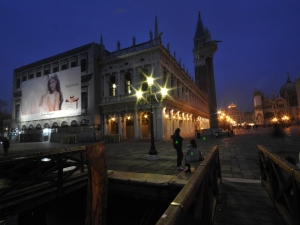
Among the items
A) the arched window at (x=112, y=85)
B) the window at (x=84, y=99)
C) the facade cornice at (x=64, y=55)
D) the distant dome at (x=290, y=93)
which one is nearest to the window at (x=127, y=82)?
the arched window at (x=112, y=85)

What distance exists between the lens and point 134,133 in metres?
23.7

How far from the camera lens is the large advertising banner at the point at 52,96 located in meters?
25.4

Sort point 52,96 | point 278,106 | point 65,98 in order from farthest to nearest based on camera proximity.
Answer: point 278,106 < point 52,96 < point 65,98

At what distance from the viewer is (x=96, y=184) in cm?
368

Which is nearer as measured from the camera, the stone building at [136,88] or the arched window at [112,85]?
the stone building at [136,88]

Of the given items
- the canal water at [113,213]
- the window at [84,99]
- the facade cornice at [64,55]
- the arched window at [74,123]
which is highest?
the facade cornice at [64,55]

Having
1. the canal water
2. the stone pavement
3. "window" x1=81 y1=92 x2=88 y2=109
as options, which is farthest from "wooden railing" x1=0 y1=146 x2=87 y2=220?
"window" x1=81 y1=92 x2=88 y2=109

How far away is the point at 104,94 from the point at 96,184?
2291 cm

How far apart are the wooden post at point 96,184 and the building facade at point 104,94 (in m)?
17.6

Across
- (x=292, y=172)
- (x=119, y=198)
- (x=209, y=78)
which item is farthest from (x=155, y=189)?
(x=209, y=78)

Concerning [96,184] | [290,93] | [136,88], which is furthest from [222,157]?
[290,93]

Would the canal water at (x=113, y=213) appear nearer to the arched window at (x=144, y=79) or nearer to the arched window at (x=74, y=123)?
the arched window at (x=144, y=79)

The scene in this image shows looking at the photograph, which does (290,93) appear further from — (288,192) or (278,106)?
(288,192)

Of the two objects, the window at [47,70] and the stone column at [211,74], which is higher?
the window at [47,70]
